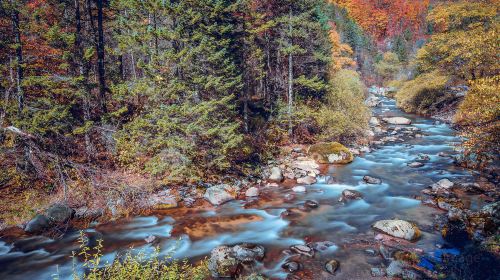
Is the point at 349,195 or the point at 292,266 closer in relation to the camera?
the point at 292,266

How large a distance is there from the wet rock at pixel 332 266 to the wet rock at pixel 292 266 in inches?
32.7

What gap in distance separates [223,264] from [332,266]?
332 cm

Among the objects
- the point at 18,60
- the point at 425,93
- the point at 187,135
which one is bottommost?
the point at 187,135

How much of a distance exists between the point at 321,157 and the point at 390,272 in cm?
1201

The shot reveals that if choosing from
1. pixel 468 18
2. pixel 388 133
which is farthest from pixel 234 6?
pixel 468 18

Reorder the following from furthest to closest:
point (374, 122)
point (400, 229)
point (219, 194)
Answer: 1. point (374, 122)
2. point (219, 194)
3. point (400, 229)

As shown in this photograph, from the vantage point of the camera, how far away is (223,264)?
9.21 meters

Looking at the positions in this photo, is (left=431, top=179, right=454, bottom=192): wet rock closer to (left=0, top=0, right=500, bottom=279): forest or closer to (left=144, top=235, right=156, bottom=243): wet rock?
(left=0, top=0, right=500, bottom=279): forest

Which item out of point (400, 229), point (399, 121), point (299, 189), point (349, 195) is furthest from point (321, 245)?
point (399, 121)

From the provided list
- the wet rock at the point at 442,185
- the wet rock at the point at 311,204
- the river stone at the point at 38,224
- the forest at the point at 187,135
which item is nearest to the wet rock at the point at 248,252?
the forest at the point at 187,135

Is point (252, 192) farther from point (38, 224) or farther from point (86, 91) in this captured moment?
point (86, 91)

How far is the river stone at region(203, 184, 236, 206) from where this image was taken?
1451 centimetres

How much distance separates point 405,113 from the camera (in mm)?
39031

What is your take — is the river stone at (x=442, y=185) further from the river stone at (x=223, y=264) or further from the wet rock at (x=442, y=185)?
the river stone at (x=223, y=264)
